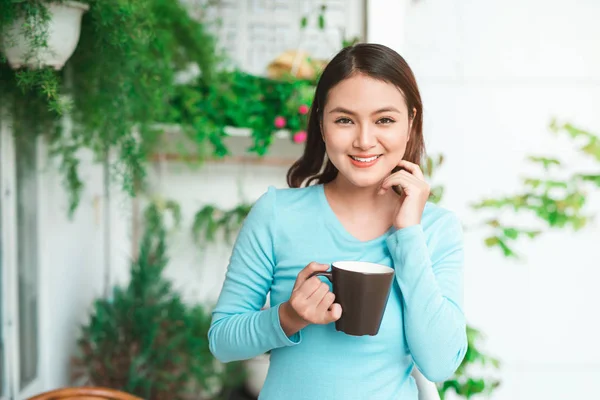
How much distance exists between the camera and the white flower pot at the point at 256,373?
2.63m

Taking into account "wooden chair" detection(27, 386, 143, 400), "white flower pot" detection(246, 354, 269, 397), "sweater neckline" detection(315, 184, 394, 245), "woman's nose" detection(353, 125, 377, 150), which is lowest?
"white flower pot" detection(246, 354, 269, 397)

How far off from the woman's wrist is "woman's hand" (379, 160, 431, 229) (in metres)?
0.22

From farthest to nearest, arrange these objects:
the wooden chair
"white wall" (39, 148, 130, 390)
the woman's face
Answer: "white wall" (39, 148, 130, 390) < the wooden chair < the woman's face

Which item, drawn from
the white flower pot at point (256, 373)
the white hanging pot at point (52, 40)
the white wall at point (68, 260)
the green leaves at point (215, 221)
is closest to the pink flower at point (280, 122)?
the green leaves at point (215, 221)

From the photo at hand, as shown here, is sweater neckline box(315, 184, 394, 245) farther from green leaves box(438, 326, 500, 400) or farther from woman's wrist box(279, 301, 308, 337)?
green leaves box(438, 326, 500, 400)

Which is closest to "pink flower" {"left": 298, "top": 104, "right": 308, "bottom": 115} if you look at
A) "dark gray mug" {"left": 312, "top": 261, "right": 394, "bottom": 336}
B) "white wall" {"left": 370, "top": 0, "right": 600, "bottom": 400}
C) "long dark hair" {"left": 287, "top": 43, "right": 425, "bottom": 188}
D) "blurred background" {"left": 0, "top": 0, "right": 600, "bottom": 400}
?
"blurred background" {"left": 0, "top": 0, "right": 600, "bottom": 400}

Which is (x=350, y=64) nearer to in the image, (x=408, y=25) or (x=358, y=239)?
(x=358, y=239)

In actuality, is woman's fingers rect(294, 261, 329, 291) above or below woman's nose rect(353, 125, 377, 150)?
below

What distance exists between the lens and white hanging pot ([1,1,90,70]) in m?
1.37

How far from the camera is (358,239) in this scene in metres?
1.04

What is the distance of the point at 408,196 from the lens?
3.31ft

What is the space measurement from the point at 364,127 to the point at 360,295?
26 centimetres

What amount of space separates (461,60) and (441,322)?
212 cm

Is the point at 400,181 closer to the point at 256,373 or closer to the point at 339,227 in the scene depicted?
the point at 339,227
